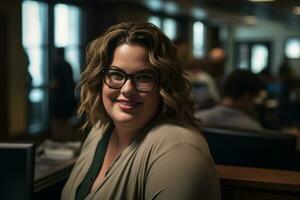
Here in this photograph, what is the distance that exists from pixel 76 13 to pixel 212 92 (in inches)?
134

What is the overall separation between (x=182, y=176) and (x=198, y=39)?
13.0m

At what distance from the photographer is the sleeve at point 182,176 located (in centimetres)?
122

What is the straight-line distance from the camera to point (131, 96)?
4.55ft

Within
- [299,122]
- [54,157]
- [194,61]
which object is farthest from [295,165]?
[194,61]

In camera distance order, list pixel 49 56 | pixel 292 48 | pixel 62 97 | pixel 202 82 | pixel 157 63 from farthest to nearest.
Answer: pixel 292 48
pixel 49 56
pixel 62 97
pixel 202 82
pixel 157 63

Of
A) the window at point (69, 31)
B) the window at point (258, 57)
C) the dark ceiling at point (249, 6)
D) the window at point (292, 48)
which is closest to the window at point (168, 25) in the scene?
the dark ceiling at point (249, 6)

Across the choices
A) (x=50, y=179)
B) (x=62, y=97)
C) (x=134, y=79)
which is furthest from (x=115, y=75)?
(x=62, y=97)

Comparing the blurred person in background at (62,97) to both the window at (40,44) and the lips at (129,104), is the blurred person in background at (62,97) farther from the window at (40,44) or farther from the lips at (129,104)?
the lips at (129,104)

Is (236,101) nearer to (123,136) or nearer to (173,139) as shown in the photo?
(123,136)

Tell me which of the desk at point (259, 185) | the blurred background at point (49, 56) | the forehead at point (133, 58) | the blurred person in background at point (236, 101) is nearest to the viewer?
the forehead at point (133, 58)

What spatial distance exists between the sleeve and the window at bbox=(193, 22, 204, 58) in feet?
40.3

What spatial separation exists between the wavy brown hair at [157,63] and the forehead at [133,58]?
12 mm

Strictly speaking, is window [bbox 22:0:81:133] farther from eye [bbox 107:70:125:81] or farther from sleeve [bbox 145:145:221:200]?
sleeve [bbox 145:145:221:200]

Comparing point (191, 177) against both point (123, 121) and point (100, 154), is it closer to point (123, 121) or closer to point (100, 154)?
point (123, 121)
